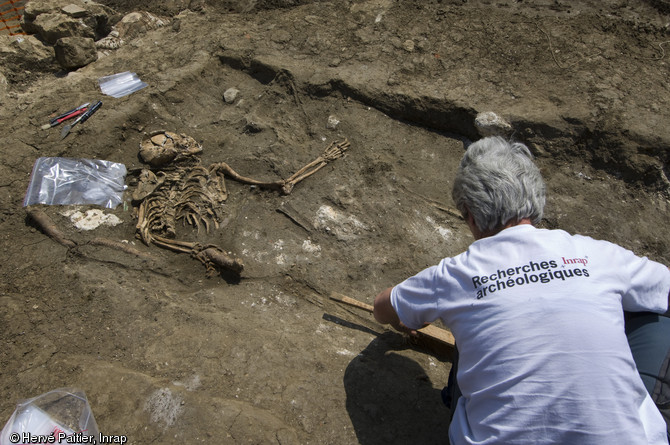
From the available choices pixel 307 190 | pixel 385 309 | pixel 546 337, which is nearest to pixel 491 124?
pixel 307 190

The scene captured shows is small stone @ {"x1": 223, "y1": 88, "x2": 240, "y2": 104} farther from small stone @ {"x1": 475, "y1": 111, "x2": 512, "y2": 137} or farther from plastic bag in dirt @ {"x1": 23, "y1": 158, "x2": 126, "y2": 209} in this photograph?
small stone @ {"x1": 475, "y1": 111, "x2": 512, "y2": 137}

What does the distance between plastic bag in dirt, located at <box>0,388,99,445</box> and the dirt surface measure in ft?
0.24

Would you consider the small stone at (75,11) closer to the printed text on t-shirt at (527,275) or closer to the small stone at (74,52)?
the small stone at (74,52)

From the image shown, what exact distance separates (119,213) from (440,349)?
3.11 meters

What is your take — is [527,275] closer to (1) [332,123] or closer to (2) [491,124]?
(2) [491,124]

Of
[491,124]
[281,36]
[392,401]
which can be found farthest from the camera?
[281,36]

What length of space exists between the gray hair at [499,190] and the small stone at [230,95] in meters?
3.72

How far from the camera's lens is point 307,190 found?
4125 mm

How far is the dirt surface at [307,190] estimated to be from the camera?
2.56m

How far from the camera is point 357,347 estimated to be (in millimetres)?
2957

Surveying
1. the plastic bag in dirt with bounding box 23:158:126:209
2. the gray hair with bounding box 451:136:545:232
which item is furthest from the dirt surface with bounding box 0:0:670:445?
the gray hair with bounding box 451:136:545:232

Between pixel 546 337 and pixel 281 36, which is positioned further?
pixel 281 36

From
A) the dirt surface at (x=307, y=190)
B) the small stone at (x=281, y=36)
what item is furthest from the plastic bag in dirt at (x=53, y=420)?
the small stone at (x=281, y=36)

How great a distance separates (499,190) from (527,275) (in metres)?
0.43
